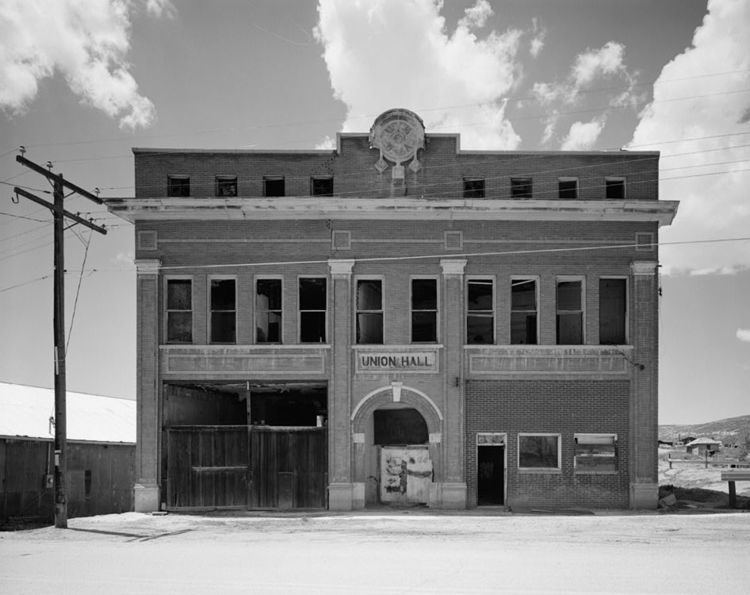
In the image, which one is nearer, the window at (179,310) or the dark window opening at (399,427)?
the window at (179,310)

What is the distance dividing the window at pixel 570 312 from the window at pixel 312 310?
678 centimetres

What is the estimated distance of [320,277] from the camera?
23219 millimetres

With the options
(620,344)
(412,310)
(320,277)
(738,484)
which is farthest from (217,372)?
(738,484)

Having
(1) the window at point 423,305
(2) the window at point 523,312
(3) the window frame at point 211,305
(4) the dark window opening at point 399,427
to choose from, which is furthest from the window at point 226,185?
(2) the window at point 523,312

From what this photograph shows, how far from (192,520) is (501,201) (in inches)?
470

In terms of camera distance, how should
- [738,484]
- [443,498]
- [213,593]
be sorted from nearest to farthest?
[213,593]
[443,498]
[738,484]

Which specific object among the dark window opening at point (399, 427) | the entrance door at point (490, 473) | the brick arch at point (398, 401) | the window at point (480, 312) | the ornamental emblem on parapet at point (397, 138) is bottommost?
the entrance door at point (490, 473)

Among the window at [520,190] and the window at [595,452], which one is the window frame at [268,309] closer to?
the window at [520,190]

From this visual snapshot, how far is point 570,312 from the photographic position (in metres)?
23.1

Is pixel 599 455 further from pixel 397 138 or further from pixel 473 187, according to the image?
pixel 397 138

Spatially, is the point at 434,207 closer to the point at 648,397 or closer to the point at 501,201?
the point at 501,201

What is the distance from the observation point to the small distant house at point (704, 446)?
50.0 meters

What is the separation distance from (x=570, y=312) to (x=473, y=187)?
455 centimetres

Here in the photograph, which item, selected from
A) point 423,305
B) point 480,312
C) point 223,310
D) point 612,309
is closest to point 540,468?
point 480,312
